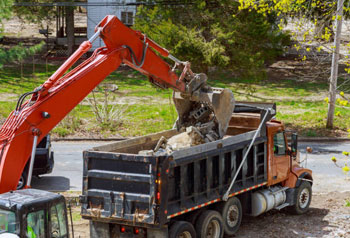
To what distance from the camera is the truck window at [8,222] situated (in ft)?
29.9

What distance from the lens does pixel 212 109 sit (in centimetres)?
1407

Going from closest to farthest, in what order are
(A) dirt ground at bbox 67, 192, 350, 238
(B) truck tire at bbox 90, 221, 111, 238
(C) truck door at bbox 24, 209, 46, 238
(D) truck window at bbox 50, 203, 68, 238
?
(C) truck door at bbox 24, 209, 46, 238, (D) truck window at bbox 50, 203, 68, 238, (B) truck tire at bbox 90, 221, 111, 238, (A) dirt ground at bbox 67, 192, 350, 238

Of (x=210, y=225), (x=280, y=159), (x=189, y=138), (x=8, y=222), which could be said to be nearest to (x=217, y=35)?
(x=280, y=159)

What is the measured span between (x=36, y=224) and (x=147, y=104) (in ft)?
68.7

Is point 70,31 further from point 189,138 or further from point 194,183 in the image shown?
point 194,183

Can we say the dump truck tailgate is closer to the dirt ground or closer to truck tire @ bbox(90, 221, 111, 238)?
truck tire @ bbox(90, 221, 111, 238)

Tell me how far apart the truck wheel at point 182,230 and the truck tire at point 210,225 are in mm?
274

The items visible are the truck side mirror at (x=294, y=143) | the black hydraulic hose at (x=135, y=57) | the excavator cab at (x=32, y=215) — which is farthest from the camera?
the truck side mirror at (x=294, y=143)

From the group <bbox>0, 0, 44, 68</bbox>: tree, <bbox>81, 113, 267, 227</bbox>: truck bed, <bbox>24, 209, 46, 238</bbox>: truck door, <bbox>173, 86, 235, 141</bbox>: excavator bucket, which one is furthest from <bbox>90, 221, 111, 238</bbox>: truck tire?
<bbox>0, 0, 44, 68</bbox>: tree

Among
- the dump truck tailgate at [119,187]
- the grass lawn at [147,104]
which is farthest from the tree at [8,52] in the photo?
the dump truck tailgate at [119,187]

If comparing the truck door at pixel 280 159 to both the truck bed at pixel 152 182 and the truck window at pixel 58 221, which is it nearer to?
the truck bed at pixel 152 182

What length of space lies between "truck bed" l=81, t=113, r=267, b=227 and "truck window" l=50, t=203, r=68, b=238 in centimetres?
151

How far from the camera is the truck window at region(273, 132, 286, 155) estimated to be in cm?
1442

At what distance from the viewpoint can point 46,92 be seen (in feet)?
35.3
